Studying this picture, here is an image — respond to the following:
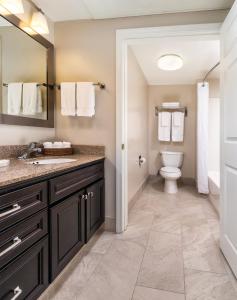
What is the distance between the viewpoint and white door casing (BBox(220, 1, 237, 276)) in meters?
1.60

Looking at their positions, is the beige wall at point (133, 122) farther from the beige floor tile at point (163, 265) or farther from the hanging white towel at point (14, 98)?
the hanging white towel at point (14, 98)

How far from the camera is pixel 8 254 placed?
981mm

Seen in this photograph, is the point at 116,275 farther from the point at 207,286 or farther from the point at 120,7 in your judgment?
the point at 120,7

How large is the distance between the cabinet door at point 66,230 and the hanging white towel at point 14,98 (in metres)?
0.87

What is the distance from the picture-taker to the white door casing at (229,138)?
160 cm

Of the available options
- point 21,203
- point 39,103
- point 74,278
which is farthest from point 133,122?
point 21,203

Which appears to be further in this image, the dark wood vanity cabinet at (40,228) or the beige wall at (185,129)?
the beige wall at (185,129)

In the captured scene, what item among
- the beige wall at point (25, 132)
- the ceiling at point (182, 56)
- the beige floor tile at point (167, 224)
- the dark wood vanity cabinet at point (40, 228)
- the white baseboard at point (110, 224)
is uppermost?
the ceiling at point (182, 56)

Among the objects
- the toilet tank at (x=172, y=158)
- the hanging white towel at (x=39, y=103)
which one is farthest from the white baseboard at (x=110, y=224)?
the toilet tank at (x=172, y=158)

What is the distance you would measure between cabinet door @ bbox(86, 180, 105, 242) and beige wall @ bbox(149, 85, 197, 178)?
2.51 meters

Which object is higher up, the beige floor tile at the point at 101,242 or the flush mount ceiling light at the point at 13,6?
the flush mount ceiling light at the point at 13,6

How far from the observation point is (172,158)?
4.27 metres

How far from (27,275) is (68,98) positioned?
1.62m

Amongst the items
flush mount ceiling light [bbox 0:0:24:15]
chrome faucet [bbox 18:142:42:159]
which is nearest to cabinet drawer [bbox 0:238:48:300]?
chrome faucet [bbox 18:142:42:159]
